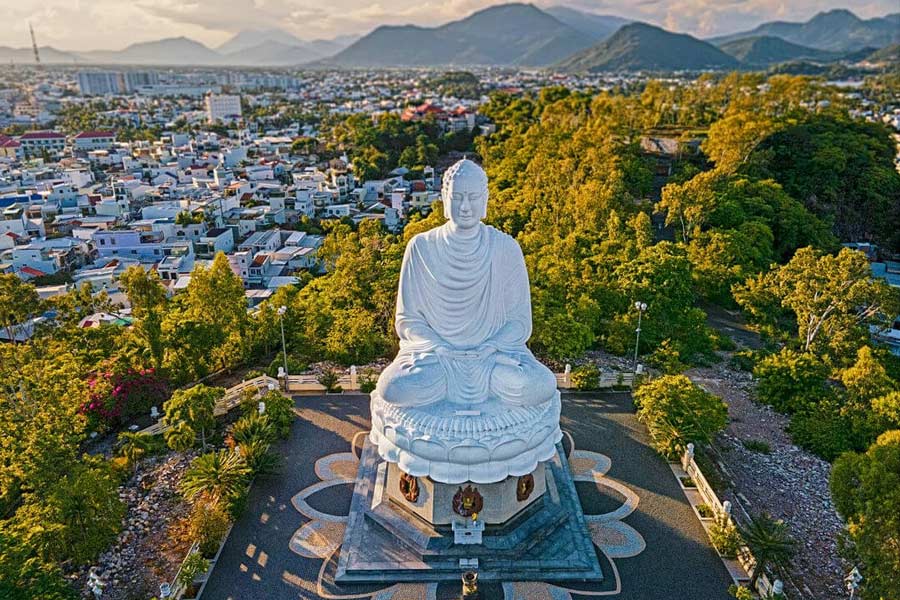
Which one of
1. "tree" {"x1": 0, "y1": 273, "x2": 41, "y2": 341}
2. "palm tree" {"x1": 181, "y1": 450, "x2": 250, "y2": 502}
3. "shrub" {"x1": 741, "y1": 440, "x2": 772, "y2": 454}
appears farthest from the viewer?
"tree" {"x1": 0, "y1": 273, "x2": 41, "y2": 341}

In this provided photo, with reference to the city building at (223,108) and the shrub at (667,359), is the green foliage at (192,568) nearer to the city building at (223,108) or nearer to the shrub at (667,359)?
the shrub at (667,359)

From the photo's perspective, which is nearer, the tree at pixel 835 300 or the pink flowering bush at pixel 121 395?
the pink flowering bush at pixel 121 395

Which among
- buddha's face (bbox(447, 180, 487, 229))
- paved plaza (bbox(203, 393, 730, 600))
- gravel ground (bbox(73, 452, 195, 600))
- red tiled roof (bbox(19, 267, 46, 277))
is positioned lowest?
red tiled roof (bbox(19, 267, 46, 277))

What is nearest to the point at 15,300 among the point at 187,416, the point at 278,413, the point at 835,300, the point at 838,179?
the point at 187,416

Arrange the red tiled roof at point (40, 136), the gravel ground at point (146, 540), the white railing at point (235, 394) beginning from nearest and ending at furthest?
the gravel ground at point (146, 540) → the white railing at point (235, 394) → the red tiled roof at point (40, 136)

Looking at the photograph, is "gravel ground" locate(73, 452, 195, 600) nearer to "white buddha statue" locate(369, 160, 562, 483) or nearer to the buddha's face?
"white buddha statue" locate(369, 160, 562, 483)

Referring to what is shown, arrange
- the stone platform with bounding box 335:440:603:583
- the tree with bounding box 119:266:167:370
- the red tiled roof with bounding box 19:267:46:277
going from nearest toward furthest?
the stone platform with bounding box 335:440:603:583 → the tree with bounding box 119:266:167:370 → the red tiled roof with bounding box 19:267:46:277

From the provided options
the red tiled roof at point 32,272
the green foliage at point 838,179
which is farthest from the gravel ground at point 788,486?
the red tiled roof at point 32,272

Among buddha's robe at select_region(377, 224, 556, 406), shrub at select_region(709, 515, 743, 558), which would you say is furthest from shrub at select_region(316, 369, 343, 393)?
shrub at select_region(709, 515, 743, 558)
